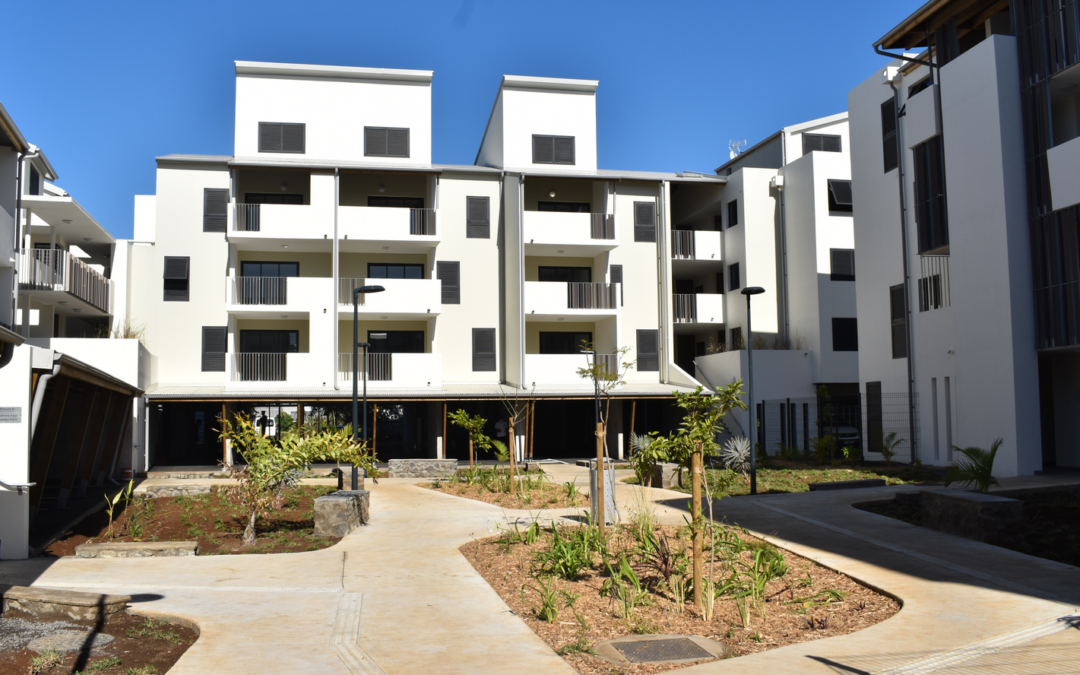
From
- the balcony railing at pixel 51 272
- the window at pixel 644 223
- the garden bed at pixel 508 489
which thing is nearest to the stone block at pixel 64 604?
the garden bed at pixel 508 489

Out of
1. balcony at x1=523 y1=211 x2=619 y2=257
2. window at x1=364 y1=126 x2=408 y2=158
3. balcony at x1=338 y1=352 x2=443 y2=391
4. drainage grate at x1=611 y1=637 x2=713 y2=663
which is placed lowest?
drainage grate at x1=611 y1=637 x2=713 y2=663

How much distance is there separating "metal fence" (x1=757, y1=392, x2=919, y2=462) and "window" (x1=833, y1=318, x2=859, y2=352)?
1894 millimetres

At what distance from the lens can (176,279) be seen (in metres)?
29.7

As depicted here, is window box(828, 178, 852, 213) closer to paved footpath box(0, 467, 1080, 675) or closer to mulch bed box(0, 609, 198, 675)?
paved footpath box(0, 467, 1080, 675)

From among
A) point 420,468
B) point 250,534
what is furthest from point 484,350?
point 250,534

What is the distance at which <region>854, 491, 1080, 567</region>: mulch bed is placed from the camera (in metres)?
10.1

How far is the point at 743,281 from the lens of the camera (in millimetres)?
32719

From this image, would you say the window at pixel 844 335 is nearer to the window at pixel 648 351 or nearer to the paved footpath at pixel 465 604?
the window at pixel 648 351

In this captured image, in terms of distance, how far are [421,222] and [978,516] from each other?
23268 mm

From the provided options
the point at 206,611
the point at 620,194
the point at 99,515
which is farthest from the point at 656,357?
the point at 206,611

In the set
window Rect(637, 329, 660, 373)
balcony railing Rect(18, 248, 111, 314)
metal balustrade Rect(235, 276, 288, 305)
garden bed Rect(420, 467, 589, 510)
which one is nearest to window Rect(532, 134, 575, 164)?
window Rect(637, 329, 660, 373)

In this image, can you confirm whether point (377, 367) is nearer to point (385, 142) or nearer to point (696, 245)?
point (385, 142)

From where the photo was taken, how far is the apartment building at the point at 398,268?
2962 cm

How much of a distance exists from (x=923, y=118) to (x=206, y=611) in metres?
21.0
